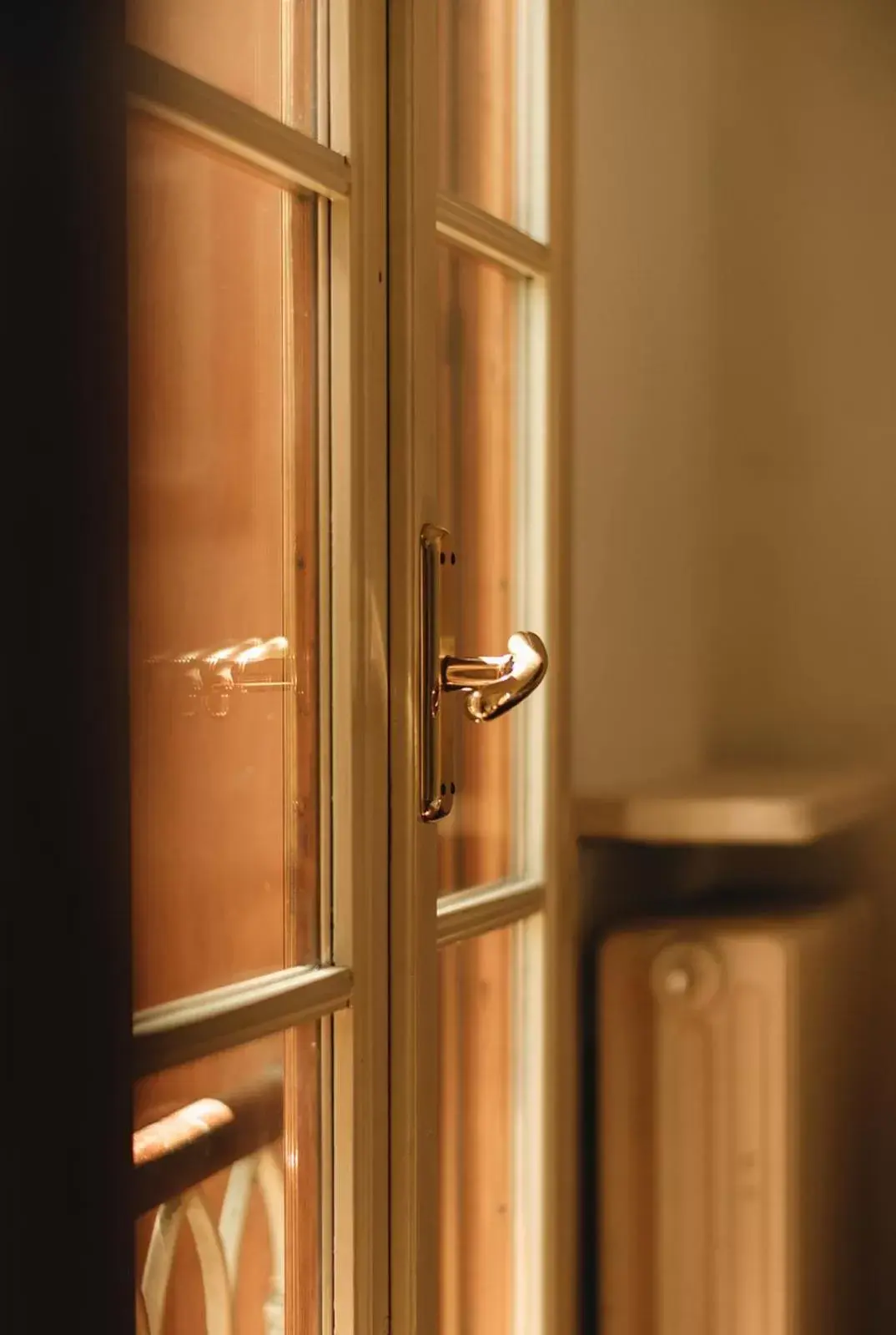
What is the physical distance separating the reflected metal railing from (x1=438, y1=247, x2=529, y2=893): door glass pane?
0.26 meters

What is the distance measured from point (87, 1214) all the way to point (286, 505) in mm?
456

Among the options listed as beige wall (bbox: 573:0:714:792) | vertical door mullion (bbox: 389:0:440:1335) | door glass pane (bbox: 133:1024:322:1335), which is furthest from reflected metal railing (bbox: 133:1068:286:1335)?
beige wall (bbox: 573:0:714:792)

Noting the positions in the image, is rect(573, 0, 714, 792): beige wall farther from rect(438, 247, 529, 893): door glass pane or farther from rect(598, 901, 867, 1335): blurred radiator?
rect(598, 901, 867, 1335): blurred radiator

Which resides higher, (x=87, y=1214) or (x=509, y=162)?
(x=509, y=162)

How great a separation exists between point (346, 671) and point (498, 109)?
0.49m

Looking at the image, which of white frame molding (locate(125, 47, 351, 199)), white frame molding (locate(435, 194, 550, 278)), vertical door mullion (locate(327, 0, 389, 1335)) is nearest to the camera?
white frame molding (locate(125, 47, 351, 199))

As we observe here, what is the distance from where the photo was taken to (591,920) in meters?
1.08

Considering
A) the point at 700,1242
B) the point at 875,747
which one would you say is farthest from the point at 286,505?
the point at 700,1242

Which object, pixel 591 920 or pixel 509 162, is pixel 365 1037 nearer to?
pixel 591 920

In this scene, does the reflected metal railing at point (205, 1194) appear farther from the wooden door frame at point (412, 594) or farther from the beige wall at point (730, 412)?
the beige wall at point (730, 412)

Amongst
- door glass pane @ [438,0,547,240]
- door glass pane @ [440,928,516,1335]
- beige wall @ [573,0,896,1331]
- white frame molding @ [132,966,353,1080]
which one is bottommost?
door glass pane @ [440,928,516,1335]

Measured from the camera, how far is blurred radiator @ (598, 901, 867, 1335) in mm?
1058

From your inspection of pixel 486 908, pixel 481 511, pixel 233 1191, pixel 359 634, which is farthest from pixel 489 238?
→ pixel 233 1191

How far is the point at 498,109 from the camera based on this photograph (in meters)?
1.06
